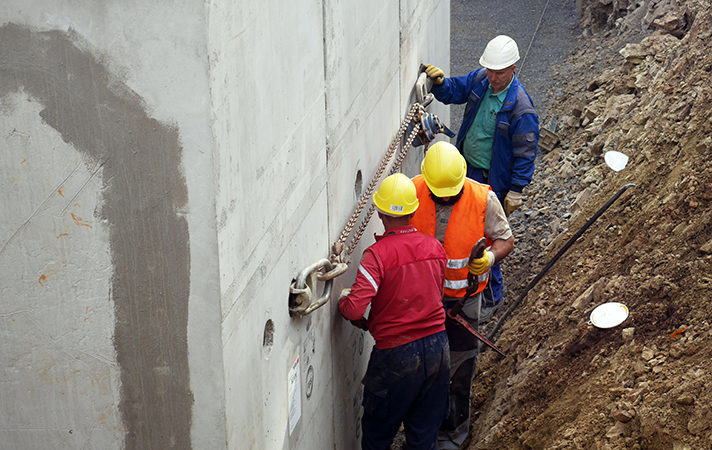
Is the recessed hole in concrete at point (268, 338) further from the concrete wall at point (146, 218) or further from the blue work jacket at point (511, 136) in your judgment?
the blue work jacket at point (511, 136)

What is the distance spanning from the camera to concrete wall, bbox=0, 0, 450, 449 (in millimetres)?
2303

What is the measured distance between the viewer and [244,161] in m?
2.55

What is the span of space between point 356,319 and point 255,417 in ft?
3.78

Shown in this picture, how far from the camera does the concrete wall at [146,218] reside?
2.30 meters

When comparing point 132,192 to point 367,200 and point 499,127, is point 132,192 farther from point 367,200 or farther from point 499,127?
point 499,127

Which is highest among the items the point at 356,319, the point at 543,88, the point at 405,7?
the point at 543,88

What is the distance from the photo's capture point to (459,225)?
459 cm

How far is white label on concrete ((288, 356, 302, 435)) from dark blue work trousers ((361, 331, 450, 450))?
876 millimetres

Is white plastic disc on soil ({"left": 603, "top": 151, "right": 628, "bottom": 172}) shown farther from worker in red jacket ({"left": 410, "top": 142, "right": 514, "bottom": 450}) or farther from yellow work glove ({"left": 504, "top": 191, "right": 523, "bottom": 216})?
worker in red jacket ({"left": 410, "top": 142, "right": 514, "bottom": 450})

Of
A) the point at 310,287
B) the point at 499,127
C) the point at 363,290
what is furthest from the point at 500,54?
the point at 310,287

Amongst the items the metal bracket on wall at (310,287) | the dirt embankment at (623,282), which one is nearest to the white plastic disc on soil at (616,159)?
the dirt embankment at (623,282)

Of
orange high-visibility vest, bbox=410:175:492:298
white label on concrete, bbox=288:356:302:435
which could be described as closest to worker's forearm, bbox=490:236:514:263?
orange high-visibility vest, bbox=410:175:492:298

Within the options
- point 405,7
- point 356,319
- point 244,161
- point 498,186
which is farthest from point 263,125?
point 498,186

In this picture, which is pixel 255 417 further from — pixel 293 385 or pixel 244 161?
pixel 244 161
